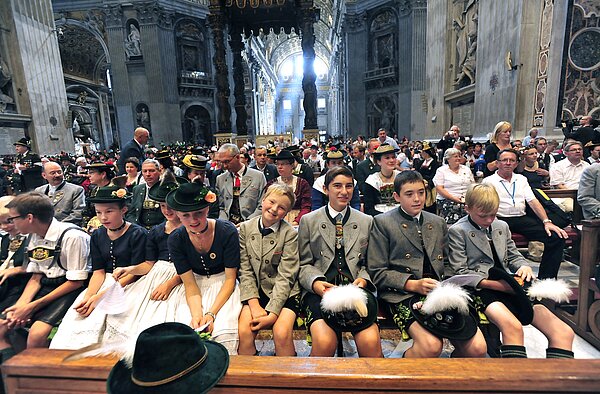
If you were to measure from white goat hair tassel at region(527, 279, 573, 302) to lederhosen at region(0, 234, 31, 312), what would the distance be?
4163 millimetres

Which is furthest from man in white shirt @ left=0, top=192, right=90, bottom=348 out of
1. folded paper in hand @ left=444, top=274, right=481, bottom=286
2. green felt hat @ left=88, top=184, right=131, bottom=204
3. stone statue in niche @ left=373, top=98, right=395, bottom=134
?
stone statue in niche @ left=373, top=98, right=395, bottom=134

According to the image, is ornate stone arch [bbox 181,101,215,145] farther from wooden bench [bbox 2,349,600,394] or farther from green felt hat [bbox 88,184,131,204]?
wooden bench [bbox 2,349,600,394]

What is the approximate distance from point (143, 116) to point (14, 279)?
23167 millimetres

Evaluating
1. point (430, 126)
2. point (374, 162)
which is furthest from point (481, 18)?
point (374, 162)

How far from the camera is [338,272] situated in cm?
256

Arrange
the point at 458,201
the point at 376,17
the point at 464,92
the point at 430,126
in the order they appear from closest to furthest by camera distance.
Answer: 1. the point at 458,201
2. the point at 464,92
3. the point at 430,126
4. the point at 376,17

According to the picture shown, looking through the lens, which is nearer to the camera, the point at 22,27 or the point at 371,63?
the point at 22,27

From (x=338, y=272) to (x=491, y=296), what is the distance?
1166 millimetres

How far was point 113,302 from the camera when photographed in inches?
90.0

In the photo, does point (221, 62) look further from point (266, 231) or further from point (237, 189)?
point (266, 231)

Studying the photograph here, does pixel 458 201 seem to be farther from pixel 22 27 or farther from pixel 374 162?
pixel 22 27

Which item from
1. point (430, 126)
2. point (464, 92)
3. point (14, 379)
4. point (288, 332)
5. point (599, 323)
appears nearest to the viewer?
point (14, 379)

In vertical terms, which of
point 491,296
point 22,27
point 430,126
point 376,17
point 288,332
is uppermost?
point 376,17

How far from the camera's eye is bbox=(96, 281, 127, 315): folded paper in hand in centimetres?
224
